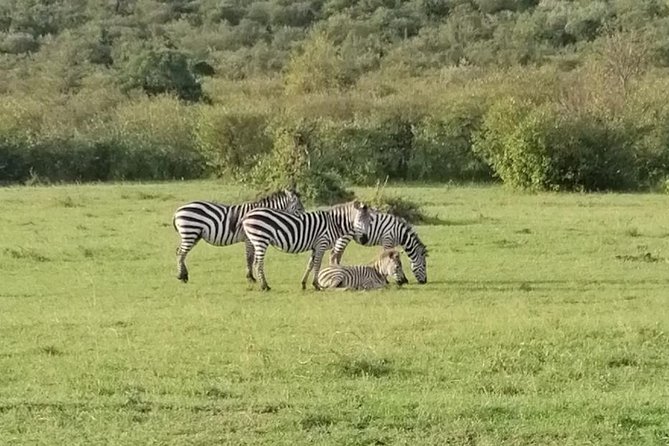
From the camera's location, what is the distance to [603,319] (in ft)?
37.3

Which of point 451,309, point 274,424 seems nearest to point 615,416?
point 274,424

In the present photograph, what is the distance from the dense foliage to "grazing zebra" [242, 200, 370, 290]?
28.4ft

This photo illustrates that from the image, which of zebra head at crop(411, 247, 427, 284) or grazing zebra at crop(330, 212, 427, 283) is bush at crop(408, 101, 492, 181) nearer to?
grazing zebra at crop(330, 212, 427, 283)

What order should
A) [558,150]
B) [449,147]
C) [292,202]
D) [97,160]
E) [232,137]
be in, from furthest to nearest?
[97,160]
[449,147]
[232,137]
[558,150]
[292,202]

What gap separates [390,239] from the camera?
15250 millimetres

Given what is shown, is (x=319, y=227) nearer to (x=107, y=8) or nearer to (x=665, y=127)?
(x=665, y=127)

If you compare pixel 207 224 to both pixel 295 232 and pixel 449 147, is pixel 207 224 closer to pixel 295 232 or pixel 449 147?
pixel 295 232

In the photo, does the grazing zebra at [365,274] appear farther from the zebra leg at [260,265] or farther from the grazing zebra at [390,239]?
the zebra leg at [260,265]

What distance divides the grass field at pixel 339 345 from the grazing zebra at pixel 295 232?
0.50m

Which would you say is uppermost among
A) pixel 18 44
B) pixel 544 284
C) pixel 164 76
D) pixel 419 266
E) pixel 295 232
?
pixel 18 44

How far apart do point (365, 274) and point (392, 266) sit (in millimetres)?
462

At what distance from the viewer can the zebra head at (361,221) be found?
15.0m

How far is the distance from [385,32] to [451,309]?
1813 inches

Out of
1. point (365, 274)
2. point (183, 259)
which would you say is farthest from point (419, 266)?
point (183, 259)
